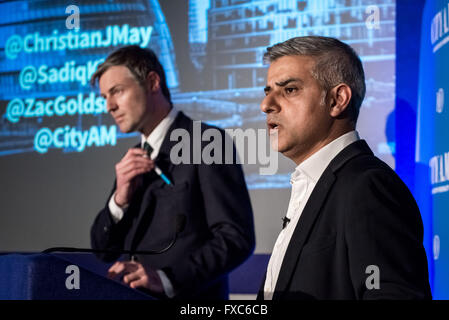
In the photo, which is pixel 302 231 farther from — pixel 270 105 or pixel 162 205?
pixel 162 205

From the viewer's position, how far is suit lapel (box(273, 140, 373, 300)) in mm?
1715

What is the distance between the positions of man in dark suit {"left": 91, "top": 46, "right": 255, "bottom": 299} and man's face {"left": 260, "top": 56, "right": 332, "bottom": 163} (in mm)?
740

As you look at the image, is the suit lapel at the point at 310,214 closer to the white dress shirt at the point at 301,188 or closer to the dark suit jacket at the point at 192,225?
the white dress shirt at the point at 301,188

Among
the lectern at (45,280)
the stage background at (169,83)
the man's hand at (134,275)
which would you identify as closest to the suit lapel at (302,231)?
the lectern at (45,280)

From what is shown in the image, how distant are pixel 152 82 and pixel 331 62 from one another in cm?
130

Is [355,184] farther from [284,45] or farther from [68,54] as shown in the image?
[68,54]

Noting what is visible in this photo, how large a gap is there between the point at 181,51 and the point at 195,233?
1.61 metres

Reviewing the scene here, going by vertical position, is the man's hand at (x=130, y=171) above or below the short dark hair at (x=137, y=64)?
below

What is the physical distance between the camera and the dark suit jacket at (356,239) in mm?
1503

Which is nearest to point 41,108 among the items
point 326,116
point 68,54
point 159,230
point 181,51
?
point 68,54

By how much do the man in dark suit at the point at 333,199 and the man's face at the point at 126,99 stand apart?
1.04 m

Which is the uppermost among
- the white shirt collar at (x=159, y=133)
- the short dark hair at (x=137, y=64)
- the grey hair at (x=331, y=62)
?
the short dark hair at (x=137, y=64)

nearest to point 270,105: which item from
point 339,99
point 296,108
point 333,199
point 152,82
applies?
point 296,108

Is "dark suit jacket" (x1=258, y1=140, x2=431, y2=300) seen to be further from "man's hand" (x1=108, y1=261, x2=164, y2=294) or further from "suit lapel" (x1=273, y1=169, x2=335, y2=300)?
"man's hand" (x1=108, y1=261, x2=164, y2=294)
